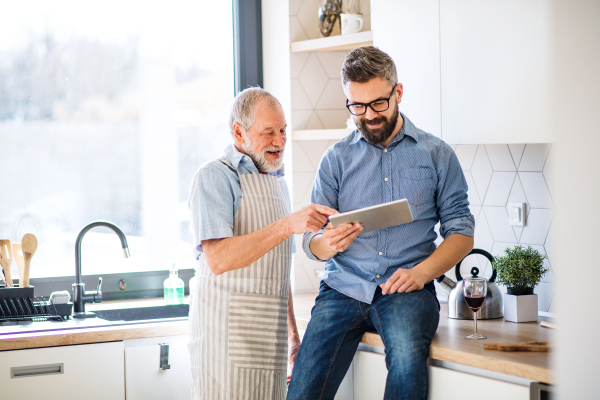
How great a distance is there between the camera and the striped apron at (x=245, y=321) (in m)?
1.95

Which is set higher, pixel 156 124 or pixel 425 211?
pixel 156 124

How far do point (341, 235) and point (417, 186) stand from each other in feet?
1.10

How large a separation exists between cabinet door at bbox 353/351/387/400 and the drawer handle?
3.31 feet

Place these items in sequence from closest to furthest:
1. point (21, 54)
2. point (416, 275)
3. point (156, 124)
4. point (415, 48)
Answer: point (416, 275) → point (415, 48) → point (21, 54) → point (156, 124)

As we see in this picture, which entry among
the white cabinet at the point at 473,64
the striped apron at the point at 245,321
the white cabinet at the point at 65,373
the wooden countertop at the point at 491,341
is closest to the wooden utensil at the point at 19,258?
the white cabinet at the point at 65,373

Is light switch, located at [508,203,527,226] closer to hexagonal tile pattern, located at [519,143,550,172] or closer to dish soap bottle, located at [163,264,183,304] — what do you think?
hexagonal tile pattern, located at [519,143,550,172]

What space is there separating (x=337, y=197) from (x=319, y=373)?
0.54 metres

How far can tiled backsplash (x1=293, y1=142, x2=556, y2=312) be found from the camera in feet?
7.70

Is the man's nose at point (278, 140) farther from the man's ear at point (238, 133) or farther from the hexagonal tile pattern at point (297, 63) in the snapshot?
the hexagonal tile pattern at point (297, 63)

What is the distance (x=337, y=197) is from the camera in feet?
6.91

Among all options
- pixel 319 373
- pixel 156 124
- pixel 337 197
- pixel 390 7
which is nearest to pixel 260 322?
pixel 319 373

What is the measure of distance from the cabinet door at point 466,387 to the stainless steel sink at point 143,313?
1321 mm

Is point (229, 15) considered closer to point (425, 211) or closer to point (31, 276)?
point (31, 276)

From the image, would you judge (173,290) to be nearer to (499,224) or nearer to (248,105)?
(248,105)
